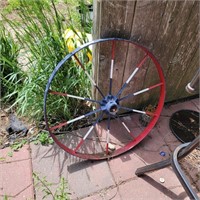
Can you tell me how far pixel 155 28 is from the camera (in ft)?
4.75

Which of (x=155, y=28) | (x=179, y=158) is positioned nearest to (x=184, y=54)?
(x=155, y=28)

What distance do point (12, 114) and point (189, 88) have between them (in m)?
1.57

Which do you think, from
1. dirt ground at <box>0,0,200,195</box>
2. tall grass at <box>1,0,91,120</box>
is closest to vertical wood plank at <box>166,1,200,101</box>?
dirt ground at <box>0,0,200,195</box>

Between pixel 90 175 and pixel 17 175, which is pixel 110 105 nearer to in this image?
pixel 90 175

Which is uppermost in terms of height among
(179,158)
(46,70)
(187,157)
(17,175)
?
(46,70)

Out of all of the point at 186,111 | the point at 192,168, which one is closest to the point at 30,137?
the point at 192,168

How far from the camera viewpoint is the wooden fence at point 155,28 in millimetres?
1293

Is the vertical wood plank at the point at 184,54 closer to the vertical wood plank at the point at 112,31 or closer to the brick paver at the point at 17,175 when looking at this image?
the vertical wood plank at the point at 112,31

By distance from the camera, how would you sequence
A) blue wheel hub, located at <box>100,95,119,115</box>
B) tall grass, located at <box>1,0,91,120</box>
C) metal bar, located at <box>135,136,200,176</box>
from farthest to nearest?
tall grass, located at <box>1,0,91,120</box> < blue wheel hub, located at <box>100,95,119,115</box> < metal bar, located at <box>135,136,200,176</box>

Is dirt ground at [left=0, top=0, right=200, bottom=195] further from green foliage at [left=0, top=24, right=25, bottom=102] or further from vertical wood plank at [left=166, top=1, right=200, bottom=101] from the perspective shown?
vertical wood plank at [left=166, top=1, right=200, bottom=101]

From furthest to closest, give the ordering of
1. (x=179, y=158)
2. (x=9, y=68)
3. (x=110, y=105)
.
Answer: (x=9, y=68)
(x=110, y=105)
(x=179, y=158)

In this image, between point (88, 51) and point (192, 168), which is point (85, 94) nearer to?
point (88, 51)

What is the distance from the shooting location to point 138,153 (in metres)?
1.84

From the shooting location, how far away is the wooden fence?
4.24 ft
